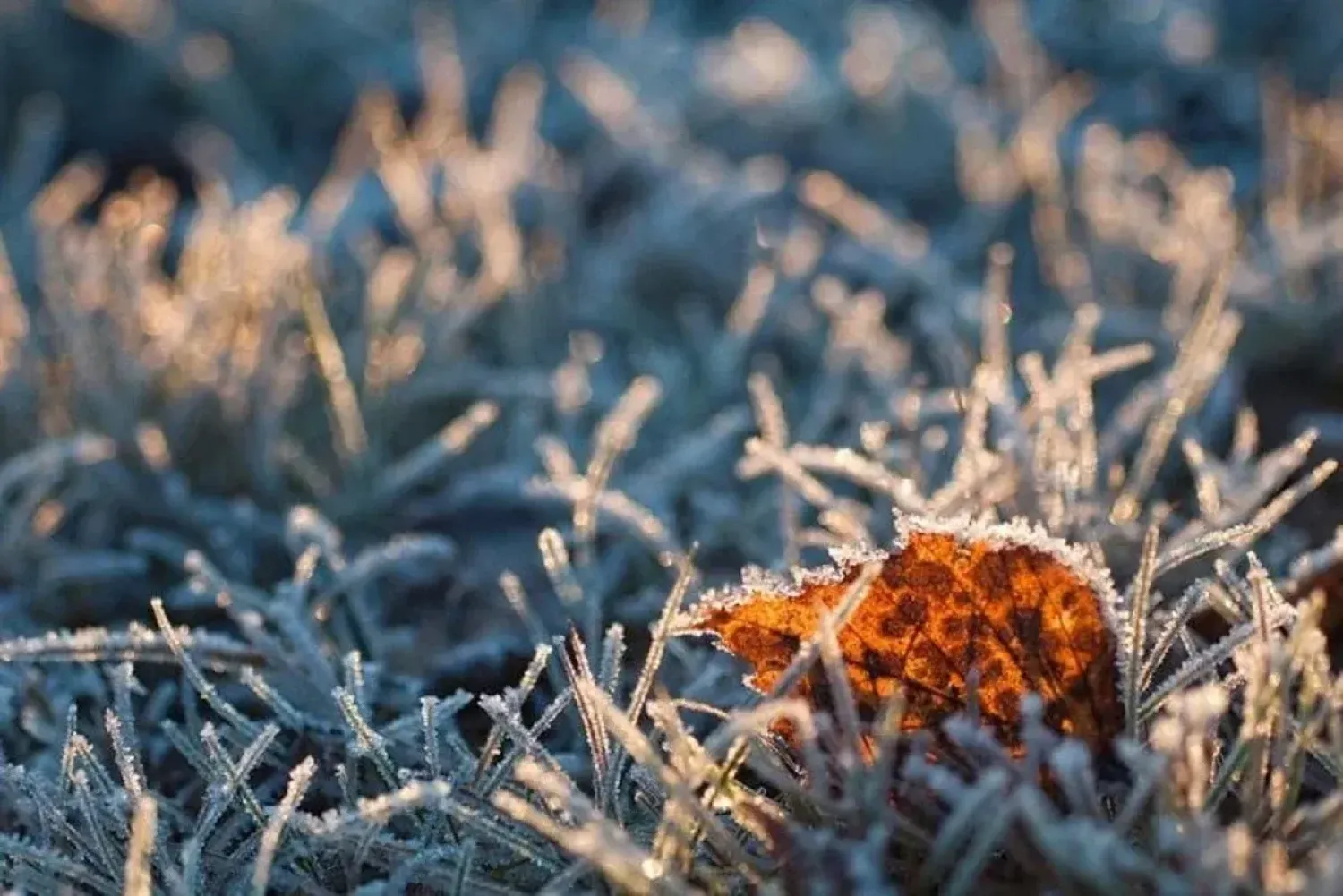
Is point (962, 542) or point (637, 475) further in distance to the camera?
point (637, 475)

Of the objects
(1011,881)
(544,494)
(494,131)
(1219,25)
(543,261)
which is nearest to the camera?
(1011,881)

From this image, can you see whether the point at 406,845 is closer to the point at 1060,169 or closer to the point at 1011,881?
the point at 1011,881

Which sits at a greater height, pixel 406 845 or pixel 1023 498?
pixel 1023 498

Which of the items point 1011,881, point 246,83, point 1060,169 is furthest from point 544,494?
point 246,83

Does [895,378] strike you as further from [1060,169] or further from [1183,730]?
[1183,730]

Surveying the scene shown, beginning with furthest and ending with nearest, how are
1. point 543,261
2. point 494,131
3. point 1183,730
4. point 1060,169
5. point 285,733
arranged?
point 494,131
point 1060,169
point 543,261
point 285,733
point 1183,730

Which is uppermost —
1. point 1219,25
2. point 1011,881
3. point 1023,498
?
point 1219,25

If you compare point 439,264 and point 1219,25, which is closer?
point 439,264

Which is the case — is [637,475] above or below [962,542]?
below
